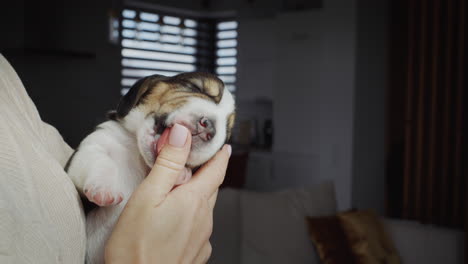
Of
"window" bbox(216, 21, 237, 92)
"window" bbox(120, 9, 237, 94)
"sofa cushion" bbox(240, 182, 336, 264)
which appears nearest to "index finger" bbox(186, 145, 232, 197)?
"sofa cushion" bbox(240, 182, 336, 264)

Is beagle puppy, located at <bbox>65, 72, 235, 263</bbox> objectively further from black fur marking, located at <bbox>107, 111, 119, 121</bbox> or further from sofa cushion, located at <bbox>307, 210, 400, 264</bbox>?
sofa cushion, located at <bbox>307, 210, 400, 264</bbox>

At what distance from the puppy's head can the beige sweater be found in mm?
264

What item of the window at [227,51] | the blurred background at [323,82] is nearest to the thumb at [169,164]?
the blurred background at [323,82]

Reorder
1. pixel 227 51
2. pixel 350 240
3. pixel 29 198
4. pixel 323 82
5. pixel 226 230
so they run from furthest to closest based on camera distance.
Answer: pixel 227 51
pixel 323 82
pixel 350 240
pixel 226 230
pixel 29 198

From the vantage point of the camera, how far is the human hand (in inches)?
22.8

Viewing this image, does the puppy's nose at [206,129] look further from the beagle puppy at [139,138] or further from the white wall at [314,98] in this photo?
the white wall at [314,98]

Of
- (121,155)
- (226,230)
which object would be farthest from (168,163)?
(226,230)

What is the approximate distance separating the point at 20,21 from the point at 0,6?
0.22 m

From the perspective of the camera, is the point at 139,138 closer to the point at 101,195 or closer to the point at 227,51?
the point at 101,195

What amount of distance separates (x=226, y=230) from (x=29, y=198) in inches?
87.5

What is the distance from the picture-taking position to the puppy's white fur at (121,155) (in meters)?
0.77

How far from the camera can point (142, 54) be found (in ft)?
19.6

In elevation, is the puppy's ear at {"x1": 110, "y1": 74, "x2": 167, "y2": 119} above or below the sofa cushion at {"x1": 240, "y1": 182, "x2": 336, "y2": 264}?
above

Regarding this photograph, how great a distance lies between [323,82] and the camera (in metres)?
4.80
